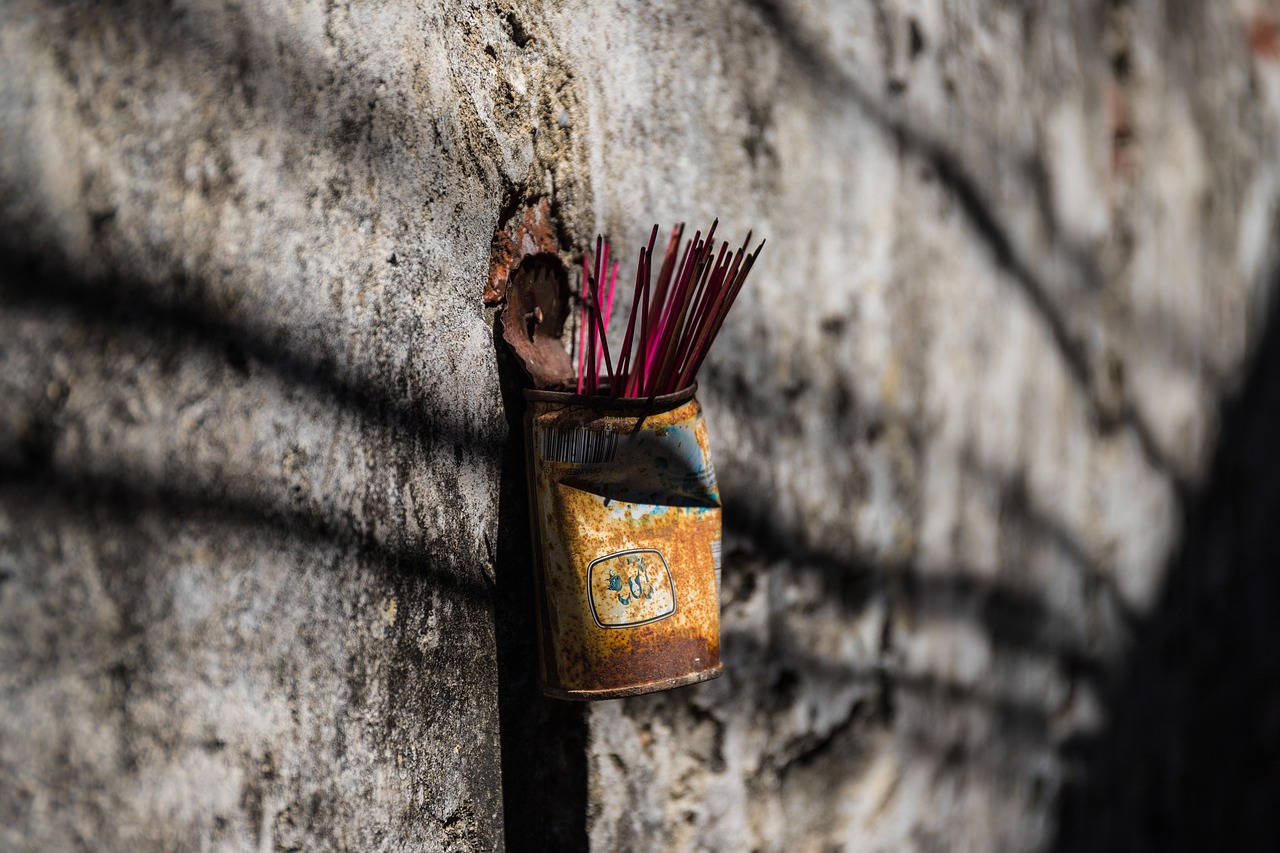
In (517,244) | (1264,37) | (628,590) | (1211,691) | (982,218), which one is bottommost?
(1211,691)

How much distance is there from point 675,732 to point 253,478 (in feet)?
1.62

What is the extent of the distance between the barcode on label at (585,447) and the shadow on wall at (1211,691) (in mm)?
1228

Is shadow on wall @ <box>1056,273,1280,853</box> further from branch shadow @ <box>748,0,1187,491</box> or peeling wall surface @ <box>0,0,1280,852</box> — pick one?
branch shadow @ <box>748,0,1187,491</box>

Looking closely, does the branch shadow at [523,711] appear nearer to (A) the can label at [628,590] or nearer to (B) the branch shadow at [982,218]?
(A) the can label at [628,590]

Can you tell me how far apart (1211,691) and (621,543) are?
187 centimetres

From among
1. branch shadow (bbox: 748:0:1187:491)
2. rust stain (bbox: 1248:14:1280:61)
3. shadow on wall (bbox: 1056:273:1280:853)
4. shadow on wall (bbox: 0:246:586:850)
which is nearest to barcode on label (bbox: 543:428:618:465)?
shadow on wall (bbox: 0:246:586:850)

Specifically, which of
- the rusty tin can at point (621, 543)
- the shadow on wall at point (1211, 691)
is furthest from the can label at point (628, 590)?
the shadow on wall at point (1211, 691)

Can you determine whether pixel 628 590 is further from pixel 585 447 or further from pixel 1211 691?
pixel 1211 691

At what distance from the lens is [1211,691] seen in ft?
6.56

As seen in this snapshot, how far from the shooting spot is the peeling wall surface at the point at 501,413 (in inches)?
20.9

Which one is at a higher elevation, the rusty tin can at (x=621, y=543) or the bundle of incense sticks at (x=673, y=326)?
the bundle of incense sticks at (x=673, y=326)

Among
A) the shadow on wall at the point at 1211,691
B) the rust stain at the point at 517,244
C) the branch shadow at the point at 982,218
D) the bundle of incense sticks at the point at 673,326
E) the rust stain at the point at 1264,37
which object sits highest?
the rust stain at the point at 1264,37

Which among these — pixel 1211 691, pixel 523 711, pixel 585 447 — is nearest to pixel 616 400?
pixel 585 447

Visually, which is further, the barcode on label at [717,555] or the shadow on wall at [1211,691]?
the shadow on wall at [1211,691]
